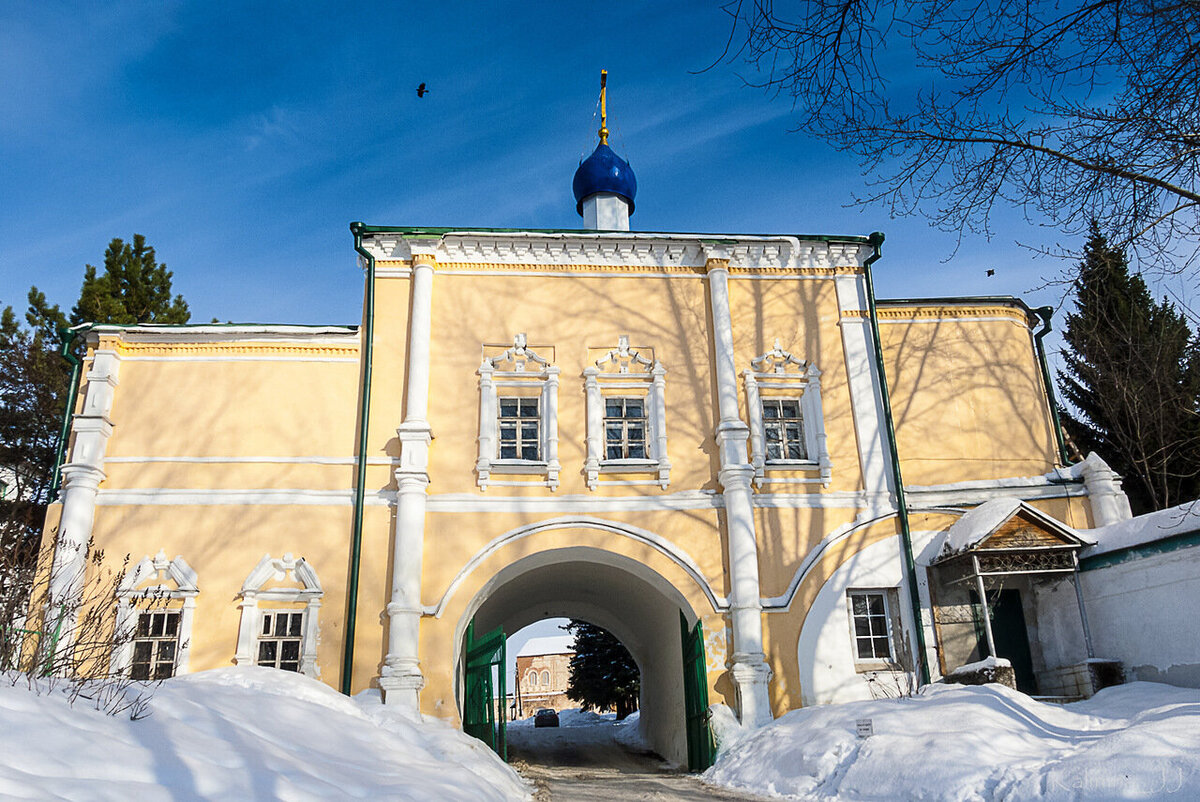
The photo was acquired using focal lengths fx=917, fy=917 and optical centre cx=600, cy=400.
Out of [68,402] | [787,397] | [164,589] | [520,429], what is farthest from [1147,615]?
[68,402]

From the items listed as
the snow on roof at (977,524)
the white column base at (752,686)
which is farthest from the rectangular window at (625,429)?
the snow on roof at (977,524)

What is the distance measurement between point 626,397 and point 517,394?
4.85 feet

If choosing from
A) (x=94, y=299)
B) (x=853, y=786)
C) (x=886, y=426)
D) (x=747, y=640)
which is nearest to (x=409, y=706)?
(x=747, y=640)

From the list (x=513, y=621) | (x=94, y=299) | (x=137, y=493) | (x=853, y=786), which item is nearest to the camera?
(x=853, y=786)

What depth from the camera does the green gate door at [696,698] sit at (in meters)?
11.1

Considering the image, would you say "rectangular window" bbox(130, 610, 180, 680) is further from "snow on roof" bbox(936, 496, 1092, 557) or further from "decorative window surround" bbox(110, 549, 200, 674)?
"snow on roof" bbox(936, 496, 1092, 557)

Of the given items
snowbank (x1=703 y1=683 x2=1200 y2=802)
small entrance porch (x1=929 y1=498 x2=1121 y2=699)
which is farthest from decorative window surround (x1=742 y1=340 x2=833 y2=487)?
snowbank (x1=703 y1=683 x2=1200 y2=802)

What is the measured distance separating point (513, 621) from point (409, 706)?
22.0 feet

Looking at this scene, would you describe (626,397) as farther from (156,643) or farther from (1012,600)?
(156,643)

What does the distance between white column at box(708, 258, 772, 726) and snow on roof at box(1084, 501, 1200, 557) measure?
160 inches

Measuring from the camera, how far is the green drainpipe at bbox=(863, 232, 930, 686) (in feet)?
37.6

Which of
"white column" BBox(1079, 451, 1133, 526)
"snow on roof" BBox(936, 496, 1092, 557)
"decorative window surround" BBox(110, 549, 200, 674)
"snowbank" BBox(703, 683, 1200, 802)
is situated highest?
"white column" BBox(1079, 451, 1133, 526)

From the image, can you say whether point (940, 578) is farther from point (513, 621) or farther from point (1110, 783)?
point (513, 621)

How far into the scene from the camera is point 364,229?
1275cm
